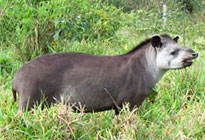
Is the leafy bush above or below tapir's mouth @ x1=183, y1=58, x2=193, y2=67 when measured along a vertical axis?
above

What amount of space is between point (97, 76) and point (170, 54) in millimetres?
887

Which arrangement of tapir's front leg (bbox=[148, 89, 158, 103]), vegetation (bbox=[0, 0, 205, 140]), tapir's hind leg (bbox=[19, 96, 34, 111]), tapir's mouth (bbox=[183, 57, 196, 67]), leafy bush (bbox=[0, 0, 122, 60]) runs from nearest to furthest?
vegetation (bbox=[0, 0, 205, 140])
tapir's hind leg (bbox=[19, 96, 34, 111])
tapir's mouth (bbox=[183, 57, 196, 67])
tapir's front leg (bbox=[148, 89, 158, 103])
leafy bush (bbox=[0, 0, 122, 60])

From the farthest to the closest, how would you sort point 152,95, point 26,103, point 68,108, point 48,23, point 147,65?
1. point 48,23
2. point 152,95
3. point 147,65
4. point 26,103
5. point 68,108

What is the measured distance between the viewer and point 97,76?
3732 mm

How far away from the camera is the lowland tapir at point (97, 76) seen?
11.6 feet

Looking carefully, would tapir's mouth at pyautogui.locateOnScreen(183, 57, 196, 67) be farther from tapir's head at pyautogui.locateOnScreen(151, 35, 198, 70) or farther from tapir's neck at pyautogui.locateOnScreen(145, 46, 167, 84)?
tapir's neck at pyautogui.locateOnScreen(145, 46, 167, 84)

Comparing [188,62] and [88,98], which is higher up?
[188,62]

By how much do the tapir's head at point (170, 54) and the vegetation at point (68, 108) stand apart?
691mm

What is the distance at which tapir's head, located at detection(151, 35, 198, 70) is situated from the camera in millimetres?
3757

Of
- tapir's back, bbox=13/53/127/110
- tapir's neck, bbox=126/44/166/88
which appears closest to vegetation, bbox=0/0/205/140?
tapir's back, bbox=13/53/127/110

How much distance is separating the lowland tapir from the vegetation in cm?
20

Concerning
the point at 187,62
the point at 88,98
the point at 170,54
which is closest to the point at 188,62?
the point at 187,62

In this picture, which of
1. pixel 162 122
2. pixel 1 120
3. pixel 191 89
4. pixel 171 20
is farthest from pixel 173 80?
pixel 171 20

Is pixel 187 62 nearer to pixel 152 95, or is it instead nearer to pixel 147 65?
pixel 147 65
